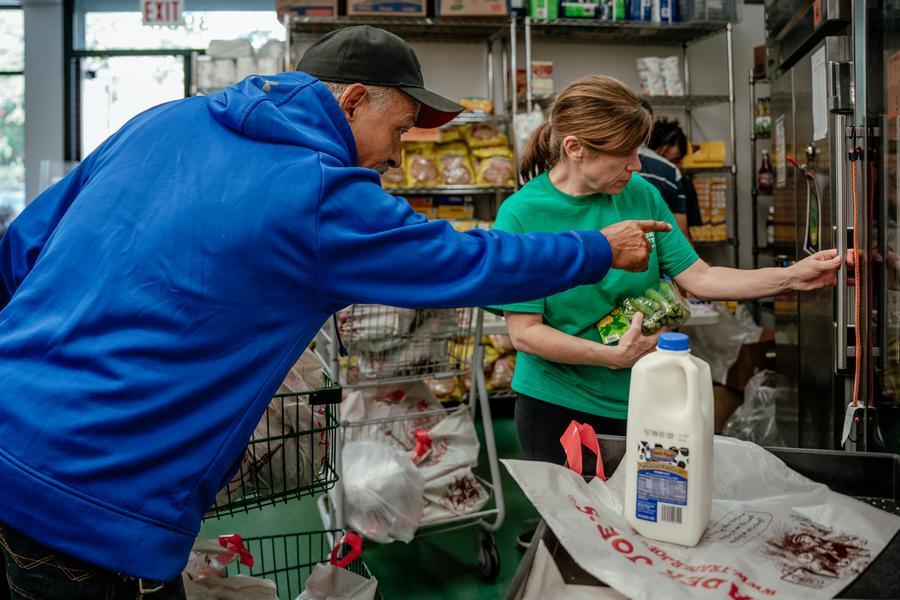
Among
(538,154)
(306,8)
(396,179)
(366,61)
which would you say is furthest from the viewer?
(396,179)

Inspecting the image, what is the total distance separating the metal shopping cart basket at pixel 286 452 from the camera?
1764 millimetres

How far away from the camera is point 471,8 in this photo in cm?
555

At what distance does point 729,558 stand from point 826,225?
7.00 ft

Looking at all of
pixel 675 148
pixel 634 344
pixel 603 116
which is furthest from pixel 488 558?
pixel 675 148

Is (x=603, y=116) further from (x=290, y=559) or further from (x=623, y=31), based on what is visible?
(x=623, y=31)

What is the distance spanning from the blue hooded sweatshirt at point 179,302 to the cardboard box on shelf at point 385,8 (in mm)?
4539

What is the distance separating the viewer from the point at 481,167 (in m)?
5.82

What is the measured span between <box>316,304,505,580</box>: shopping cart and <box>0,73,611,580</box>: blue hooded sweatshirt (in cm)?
172

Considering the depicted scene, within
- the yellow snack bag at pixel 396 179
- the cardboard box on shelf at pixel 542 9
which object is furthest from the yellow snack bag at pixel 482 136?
the cardboard box on shelf at pixel 542 9

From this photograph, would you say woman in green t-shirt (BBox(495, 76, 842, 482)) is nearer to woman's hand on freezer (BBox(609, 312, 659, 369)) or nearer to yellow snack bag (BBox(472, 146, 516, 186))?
woman's hand on freezer (BBox(609, 312, 659, 369))

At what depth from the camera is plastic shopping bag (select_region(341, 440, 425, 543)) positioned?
301cm

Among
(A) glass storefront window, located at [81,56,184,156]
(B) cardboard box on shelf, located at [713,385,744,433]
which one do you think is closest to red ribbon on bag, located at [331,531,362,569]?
(B) cardboard box on shelf, located at [713,385,744,433]

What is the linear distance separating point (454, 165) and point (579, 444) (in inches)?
185

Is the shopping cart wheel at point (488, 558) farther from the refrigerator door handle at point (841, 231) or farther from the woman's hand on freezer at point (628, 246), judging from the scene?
the woman's hand on freezer at point (628, 246)
